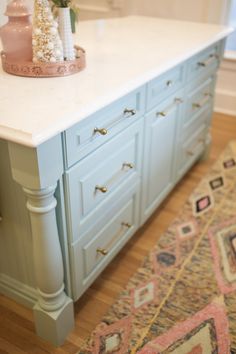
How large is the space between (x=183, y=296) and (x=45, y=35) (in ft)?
3.94

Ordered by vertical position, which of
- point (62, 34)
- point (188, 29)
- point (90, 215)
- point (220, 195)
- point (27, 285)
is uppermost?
point (62, 34)

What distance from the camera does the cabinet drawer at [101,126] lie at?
1188 millimetres

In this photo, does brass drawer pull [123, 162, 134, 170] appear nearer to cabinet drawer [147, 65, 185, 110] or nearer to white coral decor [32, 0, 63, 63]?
cabinet drawer [147, 65, 185, 110]

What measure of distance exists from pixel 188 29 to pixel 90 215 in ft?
4.85

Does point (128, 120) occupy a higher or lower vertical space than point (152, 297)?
higher

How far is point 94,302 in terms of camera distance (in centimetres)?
164

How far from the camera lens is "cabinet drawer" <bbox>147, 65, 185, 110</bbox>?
167 centimetres

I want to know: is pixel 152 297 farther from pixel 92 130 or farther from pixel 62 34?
pixel 62 34

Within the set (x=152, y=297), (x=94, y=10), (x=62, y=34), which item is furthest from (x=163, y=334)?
(x=94, y=10)

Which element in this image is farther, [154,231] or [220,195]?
[220,195]

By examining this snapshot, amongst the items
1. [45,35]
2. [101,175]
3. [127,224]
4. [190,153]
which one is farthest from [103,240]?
[190,153]

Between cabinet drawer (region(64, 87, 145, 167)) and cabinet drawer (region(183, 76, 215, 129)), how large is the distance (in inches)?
26.8

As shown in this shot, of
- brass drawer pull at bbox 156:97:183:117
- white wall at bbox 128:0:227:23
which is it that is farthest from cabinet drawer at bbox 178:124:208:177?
white wall at bbox 128:0:227:23

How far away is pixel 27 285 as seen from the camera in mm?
1533
